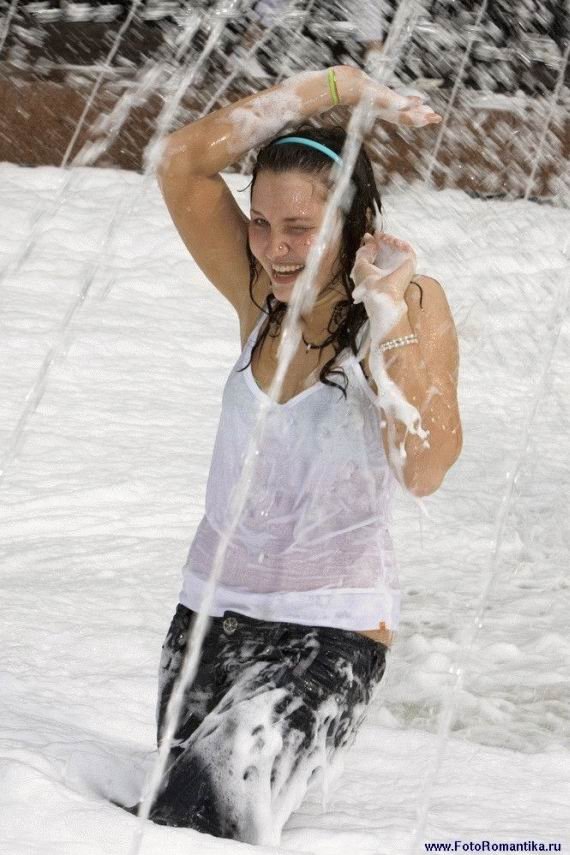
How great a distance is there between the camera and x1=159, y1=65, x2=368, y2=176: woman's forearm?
2.48 metres

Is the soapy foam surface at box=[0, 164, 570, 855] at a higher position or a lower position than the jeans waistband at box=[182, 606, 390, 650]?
lower

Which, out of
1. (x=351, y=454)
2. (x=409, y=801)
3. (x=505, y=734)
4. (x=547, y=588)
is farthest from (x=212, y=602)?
(x=547, y=588)

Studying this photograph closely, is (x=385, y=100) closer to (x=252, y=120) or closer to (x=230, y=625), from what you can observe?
(x=252, y=120)

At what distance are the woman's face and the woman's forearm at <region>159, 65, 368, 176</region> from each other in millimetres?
164

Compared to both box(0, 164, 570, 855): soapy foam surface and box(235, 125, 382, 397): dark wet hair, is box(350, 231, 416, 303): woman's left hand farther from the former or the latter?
box(0, 164, 570, 855): soapy foam surface

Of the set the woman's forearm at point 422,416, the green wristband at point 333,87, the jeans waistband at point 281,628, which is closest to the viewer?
the woman's forearm at point 422,416

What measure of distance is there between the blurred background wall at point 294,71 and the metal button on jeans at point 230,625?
18.9 ft

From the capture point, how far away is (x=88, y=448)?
18.0 feet

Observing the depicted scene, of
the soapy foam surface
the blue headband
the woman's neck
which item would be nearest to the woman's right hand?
the blue headband

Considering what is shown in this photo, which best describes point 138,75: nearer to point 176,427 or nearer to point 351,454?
point 176,427

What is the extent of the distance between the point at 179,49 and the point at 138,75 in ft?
2.87

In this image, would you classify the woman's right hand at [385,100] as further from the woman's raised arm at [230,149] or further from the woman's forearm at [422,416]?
the woman's forearm at [422,416]

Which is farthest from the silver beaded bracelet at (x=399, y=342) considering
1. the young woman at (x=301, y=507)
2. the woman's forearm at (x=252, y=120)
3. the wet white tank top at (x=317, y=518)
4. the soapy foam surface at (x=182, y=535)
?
the soapy foam surface at (x=182, y=535)

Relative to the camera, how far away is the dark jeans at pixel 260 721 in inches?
88.0
